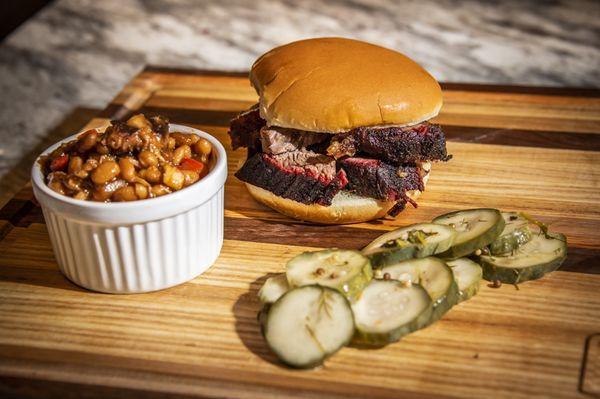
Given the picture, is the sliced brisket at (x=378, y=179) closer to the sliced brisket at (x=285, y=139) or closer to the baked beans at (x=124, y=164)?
the sliced brisket at (x=285, y=139)

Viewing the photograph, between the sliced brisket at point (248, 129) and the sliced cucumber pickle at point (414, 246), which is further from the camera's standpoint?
the sliced brisket at point (248, 129)

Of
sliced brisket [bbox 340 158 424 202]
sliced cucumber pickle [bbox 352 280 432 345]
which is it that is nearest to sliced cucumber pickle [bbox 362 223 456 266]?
sliced cucumber pickle [bbox 352 280 432 345]

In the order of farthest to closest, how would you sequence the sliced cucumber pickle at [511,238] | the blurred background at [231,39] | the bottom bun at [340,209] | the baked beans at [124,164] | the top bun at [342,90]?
the blurred background at [231,39], the bottom bun at [340,209], the top bun at [342,90], the sliced cucumber pickle at [511,238], the baked beans at [124,164]

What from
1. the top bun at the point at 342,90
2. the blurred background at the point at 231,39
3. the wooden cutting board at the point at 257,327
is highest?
the top bun at the point at 342,90

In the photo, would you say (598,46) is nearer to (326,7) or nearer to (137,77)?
(326,7)

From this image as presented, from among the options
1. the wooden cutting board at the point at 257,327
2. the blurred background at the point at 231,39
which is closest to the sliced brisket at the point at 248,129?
the wooden cutting board at the point at 257,327

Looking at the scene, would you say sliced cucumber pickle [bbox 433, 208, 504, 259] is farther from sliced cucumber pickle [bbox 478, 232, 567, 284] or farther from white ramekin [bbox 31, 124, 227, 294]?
white ramekin [bbox 31, 124, 227, 294]

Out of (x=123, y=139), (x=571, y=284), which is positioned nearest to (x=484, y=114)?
(x=571, y=284)

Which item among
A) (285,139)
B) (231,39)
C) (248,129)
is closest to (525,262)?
(285,139)
